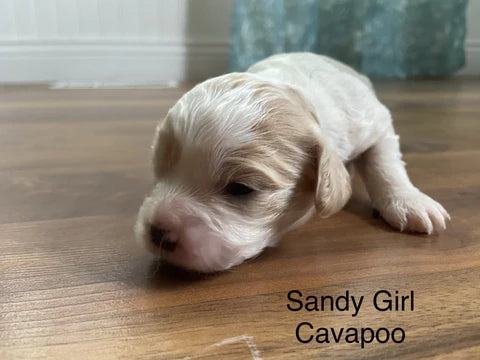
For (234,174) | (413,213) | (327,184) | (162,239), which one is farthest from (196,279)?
(413,213)

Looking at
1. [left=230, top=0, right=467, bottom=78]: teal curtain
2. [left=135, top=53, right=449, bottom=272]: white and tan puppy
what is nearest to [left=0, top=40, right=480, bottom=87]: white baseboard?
[left=230, top=0, right=467, bottom=78]: teal curtain

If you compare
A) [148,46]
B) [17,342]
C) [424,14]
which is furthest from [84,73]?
[17,342]

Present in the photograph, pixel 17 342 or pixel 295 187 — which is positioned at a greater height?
pixel 295 187

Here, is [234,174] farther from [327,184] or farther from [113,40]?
[113,40]

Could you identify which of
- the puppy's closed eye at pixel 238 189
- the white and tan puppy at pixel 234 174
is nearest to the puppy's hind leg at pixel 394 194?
the white and tan puppy at pixel 234 174

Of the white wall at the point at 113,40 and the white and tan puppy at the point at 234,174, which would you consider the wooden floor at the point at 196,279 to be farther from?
the white wall at the point at 113,40

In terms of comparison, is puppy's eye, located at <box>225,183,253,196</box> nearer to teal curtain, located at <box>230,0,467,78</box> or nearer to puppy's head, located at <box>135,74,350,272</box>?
puppy's head, located at <box>135,74,350,272</box>

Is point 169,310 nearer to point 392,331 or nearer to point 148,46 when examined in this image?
point 392,331
